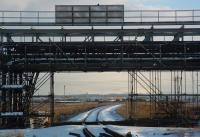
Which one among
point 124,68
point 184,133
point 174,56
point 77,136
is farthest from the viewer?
point 174,56

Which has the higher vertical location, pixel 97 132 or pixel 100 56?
pixel 100 56

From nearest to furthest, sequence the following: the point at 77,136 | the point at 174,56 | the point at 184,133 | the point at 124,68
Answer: the point at 77,136 < the point at 184,133 < the point at 124,68 < the point at 174,56

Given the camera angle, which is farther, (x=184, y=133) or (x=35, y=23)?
(x=35, y=23)

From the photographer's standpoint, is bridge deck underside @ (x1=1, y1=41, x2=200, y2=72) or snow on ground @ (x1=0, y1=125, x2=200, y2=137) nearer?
snow on ground @ (x1=0, y1=125, x2=200, y2=137)

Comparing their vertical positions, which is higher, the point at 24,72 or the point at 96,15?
the point at 96,15

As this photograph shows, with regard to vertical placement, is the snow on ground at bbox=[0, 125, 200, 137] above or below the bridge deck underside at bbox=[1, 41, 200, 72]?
below

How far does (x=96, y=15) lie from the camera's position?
4828 cm

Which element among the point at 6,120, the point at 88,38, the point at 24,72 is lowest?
the point at 6,120

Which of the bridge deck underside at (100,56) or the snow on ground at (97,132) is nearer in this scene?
the snow on ground at (97,132)

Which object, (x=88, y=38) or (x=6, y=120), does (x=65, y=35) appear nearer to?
(x=88, y=38)

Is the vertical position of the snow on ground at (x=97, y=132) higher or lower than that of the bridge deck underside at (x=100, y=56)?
lower

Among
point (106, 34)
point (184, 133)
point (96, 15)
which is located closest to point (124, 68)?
point (106, 34)

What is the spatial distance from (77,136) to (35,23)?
17281 millimetres

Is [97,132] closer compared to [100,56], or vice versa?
[97,132]
